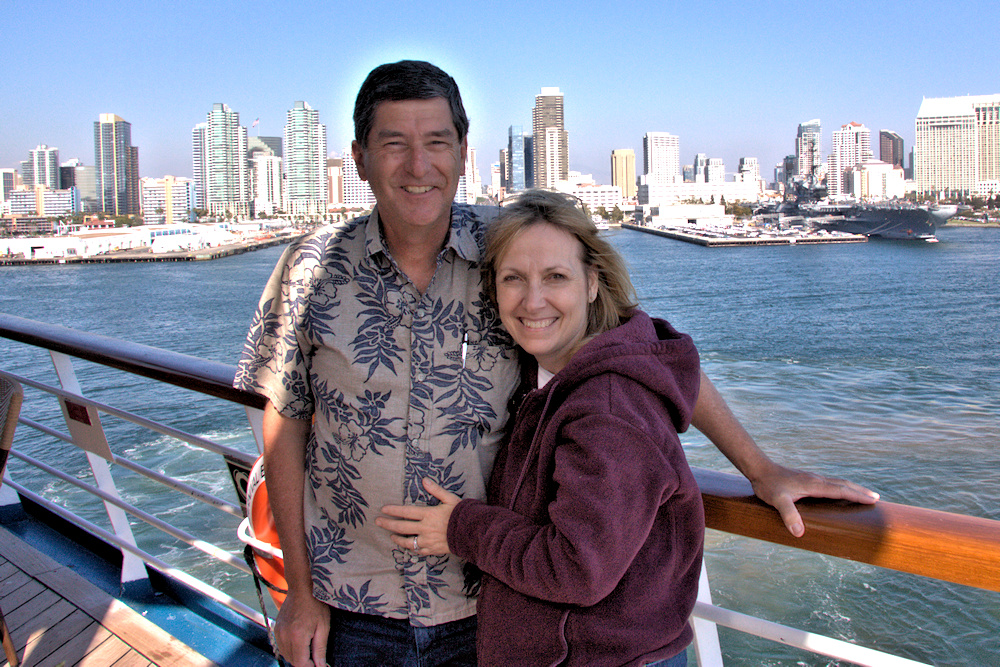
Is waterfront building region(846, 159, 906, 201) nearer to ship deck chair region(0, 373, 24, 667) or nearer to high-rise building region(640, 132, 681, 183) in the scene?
high-rise building region(640, 132, 681, 183)

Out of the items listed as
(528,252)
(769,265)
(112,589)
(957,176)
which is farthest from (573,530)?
(957,176)

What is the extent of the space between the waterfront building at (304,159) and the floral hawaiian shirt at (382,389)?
288 ft

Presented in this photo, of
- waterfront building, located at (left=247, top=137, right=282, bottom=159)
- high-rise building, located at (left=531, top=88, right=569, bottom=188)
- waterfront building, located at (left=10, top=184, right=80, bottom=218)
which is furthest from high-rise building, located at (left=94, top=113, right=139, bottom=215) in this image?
high-rise building, located at (left=531, top=88, right=569, bottom=188)

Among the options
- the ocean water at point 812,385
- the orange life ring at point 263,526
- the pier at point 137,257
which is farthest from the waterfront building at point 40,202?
the orange life ring at point 263,526

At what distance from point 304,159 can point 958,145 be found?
81877 millimetres

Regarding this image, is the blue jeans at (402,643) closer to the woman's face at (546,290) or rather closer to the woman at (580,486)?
the woman at (580,486)

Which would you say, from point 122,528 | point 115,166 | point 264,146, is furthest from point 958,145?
point 115,166

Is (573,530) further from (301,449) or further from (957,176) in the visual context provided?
(957,176)

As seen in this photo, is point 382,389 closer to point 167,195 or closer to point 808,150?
point 808,150

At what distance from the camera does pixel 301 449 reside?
87cm

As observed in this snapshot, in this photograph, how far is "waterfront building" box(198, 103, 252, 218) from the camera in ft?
343

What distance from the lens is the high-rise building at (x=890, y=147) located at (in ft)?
398

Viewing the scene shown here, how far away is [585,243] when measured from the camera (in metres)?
0.74

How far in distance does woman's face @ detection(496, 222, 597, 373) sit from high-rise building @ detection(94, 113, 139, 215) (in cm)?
12127
